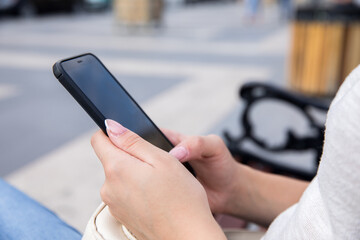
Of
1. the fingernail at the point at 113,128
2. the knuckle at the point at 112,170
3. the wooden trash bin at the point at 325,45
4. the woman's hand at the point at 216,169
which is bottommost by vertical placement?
the wooden trash bin at the point at 325,45

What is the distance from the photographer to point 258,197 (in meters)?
1.15

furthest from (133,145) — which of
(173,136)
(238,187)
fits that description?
(238,187)

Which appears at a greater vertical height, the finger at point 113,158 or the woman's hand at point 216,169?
the finger at point 113,158

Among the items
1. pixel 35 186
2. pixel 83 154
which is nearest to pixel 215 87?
pixel 83 154

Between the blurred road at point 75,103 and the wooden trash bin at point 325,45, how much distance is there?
0.86 meters

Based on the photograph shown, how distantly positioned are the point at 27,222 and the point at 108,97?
0.35m

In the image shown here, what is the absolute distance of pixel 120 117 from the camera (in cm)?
95

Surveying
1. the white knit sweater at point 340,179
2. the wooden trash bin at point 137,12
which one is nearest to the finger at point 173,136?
the white knit sweater at point 340,179

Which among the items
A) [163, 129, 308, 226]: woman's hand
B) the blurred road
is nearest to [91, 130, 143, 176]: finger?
[163, 129, 308, 226]: woman's hand

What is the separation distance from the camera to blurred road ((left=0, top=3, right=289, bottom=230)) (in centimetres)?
301

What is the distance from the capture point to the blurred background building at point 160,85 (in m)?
3.08

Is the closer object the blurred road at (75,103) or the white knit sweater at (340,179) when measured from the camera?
the white knit sweater at (340,179)

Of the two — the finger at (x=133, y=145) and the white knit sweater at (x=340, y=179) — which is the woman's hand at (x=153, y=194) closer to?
the finger at (x=133, y=145)

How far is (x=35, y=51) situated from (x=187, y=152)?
24.0ft
